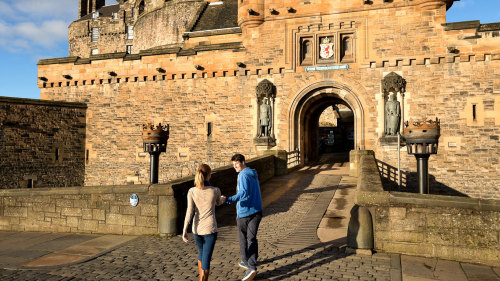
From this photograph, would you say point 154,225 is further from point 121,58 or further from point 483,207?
point 121,58

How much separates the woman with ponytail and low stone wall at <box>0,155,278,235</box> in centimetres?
232

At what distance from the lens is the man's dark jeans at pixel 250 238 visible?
4.33 m

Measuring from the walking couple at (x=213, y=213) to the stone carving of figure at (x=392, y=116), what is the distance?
11608mm

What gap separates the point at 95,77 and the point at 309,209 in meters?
15.9

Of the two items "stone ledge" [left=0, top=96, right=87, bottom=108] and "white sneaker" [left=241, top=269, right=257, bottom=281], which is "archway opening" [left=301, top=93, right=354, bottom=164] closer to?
"stone ledge" [left=0, top=96, right=87, bottom=108]

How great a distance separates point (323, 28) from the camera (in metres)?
15.7

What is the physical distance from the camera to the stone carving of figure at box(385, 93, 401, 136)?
14.3 metres

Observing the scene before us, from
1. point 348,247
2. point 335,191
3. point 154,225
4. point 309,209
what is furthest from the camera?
point 335,191

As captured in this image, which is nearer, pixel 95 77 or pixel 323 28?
pixel 323 28

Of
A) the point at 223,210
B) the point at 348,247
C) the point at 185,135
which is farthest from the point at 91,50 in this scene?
the point at 348,247

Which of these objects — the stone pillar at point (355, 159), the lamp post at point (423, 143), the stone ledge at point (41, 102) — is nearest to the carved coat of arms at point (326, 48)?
the stone pillar at point (355, 159)

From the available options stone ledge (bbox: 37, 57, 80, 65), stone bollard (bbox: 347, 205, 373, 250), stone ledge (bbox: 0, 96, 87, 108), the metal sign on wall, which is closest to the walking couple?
stone bollard (bbox: 347, 205, 373, 250)

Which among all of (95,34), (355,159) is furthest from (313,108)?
(95,34)

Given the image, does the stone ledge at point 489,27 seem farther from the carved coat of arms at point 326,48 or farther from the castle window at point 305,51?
the castle window at point 305,51
